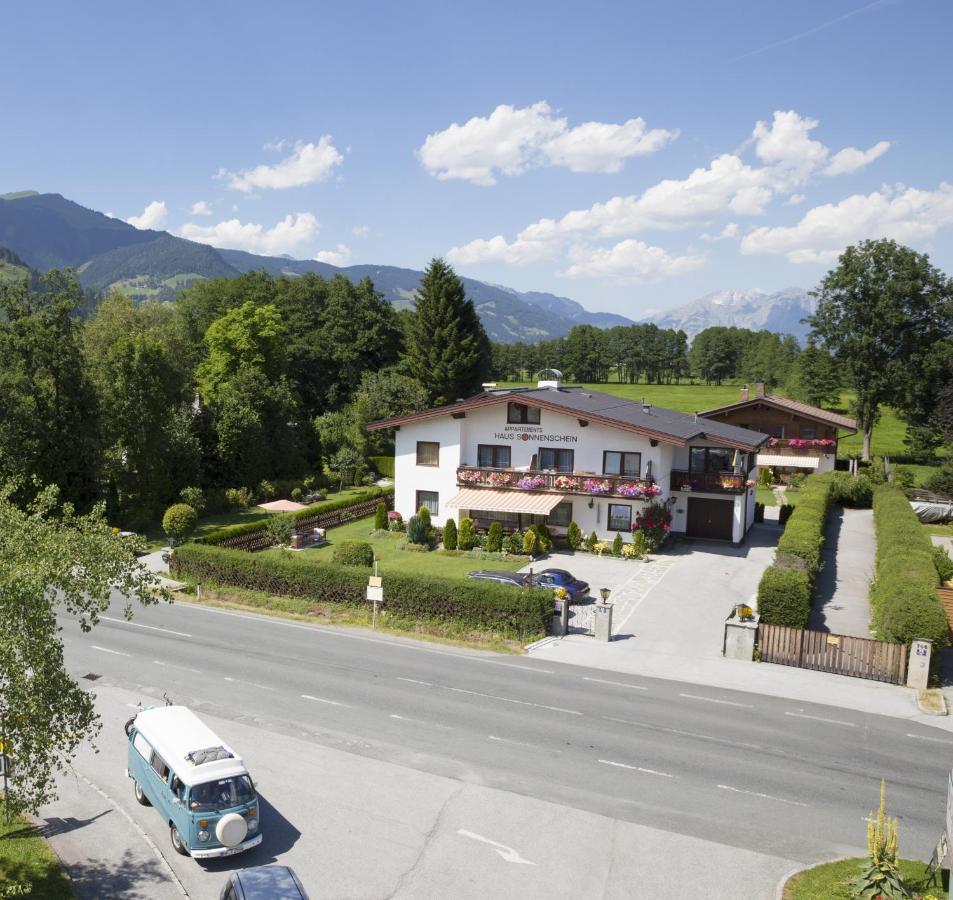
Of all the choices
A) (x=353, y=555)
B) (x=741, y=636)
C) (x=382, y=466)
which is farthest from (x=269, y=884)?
(x=382, y=466)

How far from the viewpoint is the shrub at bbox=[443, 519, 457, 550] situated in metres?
41.3

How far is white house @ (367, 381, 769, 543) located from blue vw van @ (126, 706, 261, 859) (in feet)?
84.6

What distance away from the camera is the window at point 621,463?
40656 millimetres

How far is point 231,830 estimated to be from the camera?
562 inches

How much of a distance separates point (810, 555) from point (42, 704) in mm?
27303

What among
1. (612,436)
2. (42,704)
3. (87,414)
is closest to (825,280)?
(612,436)

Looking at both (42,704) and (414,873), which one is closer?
(42,704)

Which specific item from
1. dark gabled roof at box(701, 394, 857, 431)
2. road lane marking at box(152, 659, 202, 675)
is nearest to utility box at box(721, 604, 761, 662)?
road lane marking at box(152, 659, 202, 675)

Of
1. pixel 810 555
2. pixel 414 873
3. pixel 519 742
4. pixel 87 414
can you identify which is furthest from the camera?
pixel 87 414

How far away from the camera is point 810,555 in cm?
3080

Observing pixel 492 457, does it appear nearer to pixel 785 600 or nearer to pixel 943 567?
pixel 785 600

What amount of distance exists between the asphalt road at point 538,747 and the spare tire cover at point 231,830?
79 cm

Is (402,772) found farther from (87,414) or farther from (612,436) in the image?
(87,414)

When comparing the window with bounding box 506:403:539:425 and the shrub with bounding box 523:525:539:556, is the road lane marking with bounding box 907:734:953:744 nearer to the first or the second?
the shrub with bounding box 523:525:539:556
